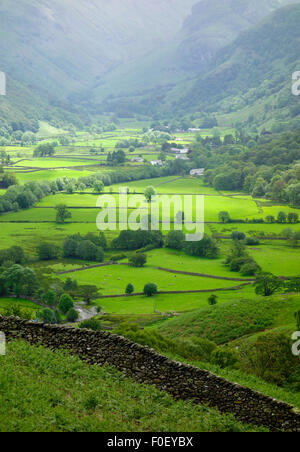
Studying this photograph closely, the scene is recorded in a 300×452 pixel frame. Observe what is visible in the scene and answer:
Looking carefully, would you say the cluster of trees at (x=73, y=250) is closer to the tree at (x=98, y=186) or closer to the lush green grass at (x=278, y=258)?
the lush green grass at (x=278, y=258)

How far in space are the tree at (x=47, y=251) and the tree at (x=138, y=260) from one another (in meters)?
16.0

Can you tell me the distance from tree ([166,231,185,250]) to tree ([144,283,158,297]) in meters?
29.6

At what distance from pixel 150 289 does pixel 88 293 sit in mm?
9416

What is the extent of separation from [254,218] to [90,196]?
54.5m

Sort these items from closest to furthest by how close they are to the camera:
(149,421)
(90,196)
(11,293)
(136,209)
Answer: (149,421)
(11,293)
(136,209)
(90,196)

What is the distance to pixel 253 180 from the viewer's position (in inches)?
6959

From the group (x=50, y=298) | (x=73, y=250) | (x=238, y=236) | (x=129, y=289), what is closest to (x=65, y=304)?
(x=50, y=298)

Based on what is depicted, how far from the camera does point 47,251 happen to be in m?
99.4

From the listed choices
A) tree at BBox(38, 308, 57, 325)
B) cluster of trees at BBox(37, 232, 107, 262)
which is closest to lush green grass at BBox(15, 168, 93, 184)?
cluster of trees at BBox(37, 232, 107, 262)

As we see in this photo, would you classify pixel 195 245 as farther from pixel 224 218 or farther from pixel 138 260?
pixel 224 218

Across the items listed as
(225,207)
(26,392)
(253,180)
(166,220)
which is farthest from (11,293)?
(253,180)

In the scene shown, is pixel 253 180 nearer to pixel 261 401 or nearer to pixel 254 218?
pixel 254 218

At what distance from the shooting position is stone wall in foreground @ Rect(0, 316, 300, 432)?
18703 mm
